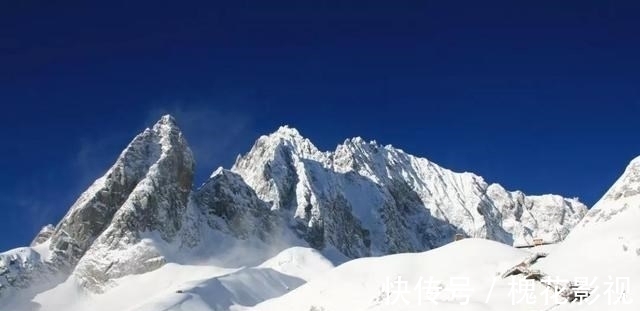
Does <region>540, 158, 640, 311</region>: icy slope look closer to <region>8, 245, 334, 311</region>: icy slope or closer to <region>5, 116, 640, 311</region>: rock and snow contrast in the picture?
<region>5, 116, 640, 311</region>: rock and snow contrast

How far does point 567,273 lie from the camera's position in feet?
159

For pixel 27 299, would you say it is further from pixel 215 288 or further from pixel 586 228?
pixel 586 228

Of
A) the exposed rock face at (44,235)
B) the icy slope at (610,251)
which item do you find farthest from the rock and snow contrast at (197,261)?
the exposed rock face at (44,235)

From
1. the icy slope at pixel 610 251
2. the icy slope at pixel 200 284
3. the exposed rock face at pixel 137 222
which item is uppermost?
the exposed rock face at pixel 137 222

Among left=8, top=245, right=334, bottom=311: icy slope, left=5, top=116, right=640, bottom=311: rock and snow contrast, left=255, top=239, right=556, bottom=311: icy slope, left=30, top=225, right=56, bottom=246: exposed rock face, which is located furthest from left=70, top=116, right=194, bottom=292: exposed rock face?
left=255, top=239, right=556, bottom=311: icy slope

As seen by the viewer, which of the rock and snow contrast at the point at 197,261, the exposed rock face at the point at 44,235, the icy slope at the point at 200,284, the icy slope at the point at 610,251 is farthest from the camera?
the exposed rock face at the point at 44,235

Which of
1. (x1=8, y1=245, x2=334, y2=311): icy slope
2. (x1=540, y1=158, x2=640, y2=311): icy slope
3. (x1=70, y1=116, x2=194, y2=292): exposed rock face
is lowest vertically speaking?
(x1=540, y1=158, x2=640, y2=311): icy slope

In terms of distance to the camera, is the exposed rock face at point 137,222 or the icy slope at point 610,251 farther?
the exposed rock face at point 137,222

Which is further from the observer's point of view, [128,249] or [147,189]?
[147,189]

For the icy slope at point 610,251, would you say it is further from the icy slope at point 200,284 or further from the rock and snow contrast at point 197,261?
the icy slope at point 200,284

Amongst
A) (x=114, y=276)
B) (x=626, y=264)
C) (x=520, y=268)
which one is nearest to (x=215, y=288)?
(x=114, y=276)

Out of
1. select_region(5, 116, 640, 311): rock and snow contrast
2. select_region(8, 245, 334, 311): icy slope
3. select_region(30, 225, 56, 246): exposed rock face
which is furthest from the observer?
select_region(30, 225, 56, 246): exposed rock face

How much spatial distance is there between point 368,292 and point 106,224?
13645cm

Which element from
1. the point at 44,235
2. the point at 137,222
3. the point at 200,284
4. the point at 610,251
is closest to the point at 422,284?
the point at 610,251
